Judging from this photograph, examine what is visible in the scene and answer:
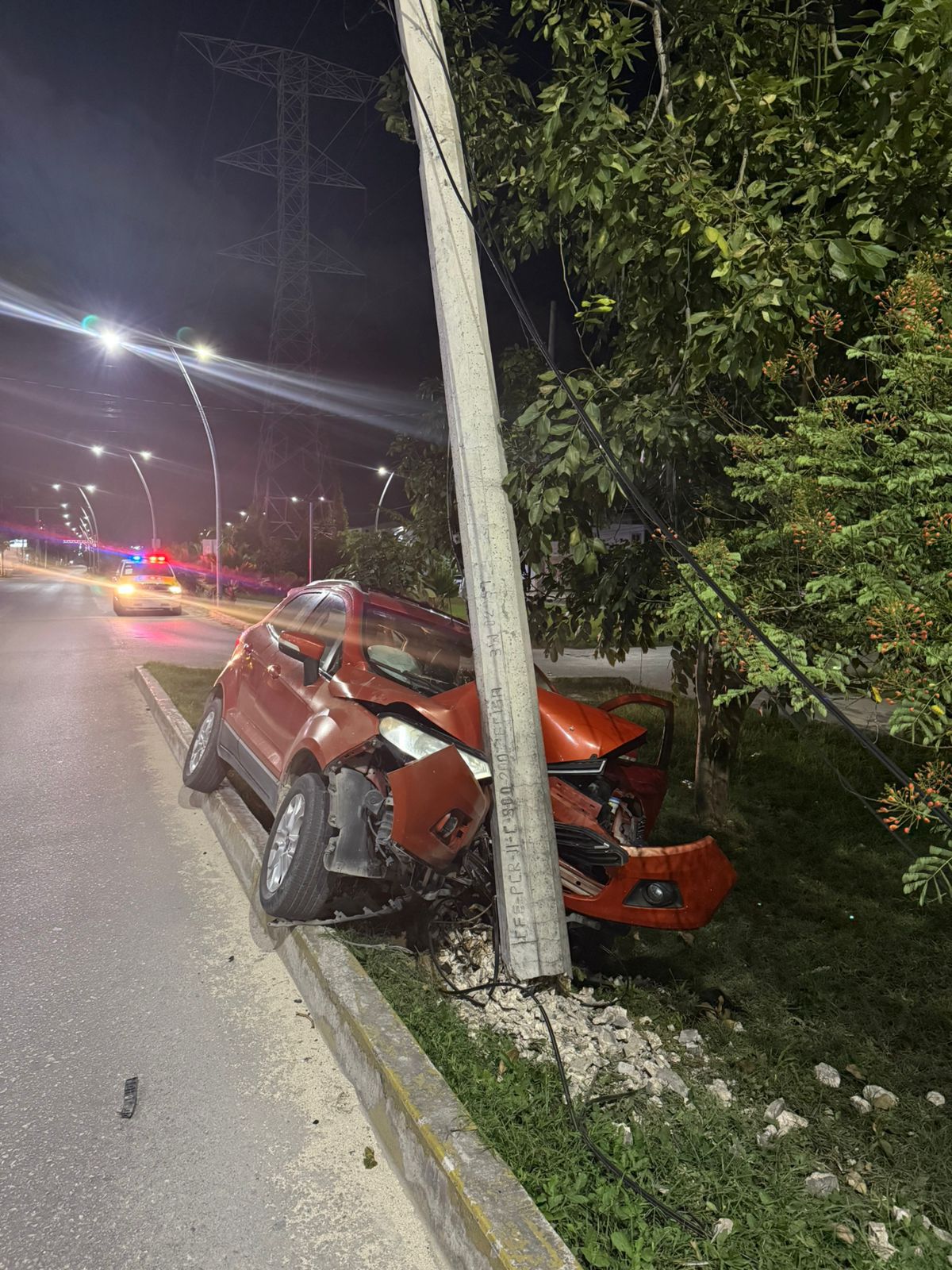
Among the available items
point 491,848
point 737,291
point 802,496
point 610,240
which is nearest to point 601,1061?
point 491,848

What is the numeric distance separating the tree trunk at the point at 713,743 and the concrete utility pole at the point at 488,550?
225 cm

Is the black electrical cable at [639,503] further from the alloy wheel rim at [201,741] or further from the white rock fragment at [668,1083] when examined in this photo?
the alloy wheel rim at [201,741]

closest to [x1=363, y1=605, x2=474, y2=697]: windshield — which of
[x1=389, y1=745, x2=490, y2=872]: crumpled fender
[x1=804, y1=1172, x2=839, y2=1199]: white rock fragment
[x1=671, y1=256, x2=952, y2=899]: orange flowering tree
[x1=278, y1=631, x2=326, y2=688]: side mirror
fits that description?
[x1=278, y1=631, x2=326, y2=688]: side mirror

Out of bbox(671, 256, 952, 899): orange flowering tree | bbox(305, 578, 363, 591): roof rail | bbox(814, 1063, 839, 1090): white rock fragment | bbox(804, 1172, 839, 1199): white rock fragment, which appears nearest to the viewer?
bbox(804, 1172, 839, 1199): white rock fragment

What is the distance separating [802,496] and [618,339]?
7.21ft

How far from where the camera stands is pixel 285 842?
14.5 ft

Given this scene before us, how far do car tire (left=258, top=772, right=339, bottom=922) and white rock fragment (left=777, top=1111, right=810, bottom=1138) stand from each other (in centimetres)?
218

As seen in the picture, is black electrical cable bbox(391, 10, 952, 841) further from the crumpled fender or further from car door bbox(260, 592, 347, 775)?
car door bbox(260, 592, 347, 775)

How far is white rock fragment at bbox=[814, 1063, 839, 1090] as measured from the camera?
331cm

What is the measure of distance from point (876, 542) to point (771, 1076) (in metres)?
2.12

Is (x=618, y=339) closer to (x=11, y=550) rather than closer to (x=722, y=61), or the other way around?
(x=722, y=61)

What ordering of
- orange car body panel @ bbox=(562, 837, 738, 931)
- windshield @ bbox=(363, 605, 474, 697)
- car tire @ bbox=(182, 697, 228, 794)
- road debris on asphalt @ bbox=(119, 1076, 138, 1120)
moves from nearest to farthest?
road debris on asphalt @ bbox=(119, 1076, 138, 1120), orange car body panel @ bbox=(562, 837, 738, 931), windshield @ bbox=(363, 605, 474, 697), car tire @ bbox=(182, 697, 228, 794)

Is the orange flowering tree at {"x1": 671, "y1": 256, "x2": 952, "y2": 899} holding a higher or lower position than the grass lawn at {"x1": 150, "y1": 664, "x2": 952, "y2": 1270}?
higher

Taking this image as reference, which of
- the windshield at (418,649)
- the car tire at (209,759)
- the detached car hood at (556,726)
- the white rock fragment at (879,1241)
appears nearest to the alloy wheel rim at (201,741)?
the car tire at (209,759)
